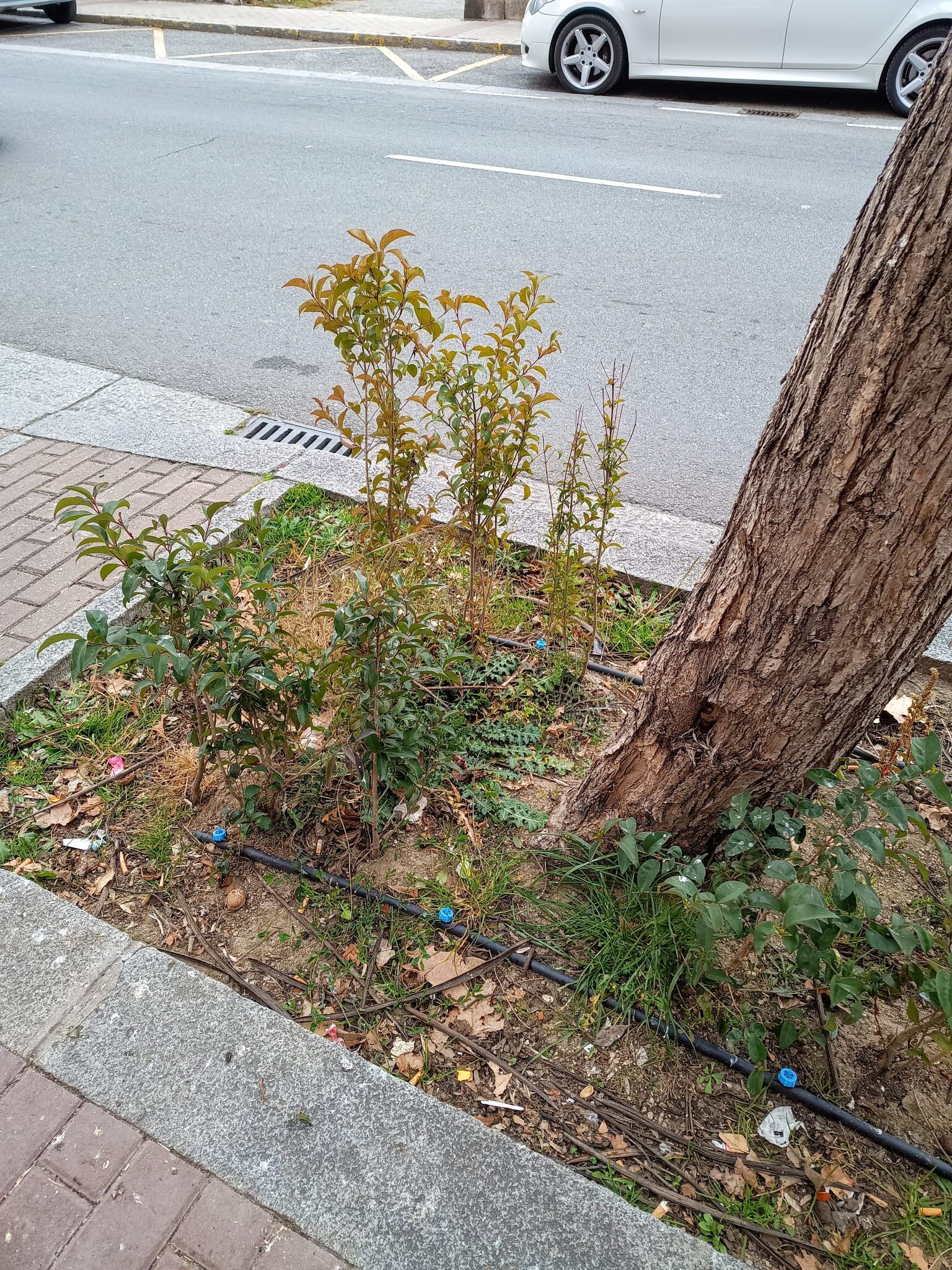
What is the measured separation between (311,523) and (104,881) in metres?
1.76

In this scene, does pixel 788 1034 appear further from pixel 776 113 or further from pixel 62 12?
pixel 62 12

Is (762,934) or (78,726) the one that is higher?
(762,934)

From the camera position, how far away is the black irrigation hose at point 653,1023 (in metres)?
1.93

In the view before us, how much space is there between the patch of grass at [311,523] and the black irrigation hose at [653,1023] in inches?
55.1

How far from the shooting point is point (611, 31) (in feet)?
34.8

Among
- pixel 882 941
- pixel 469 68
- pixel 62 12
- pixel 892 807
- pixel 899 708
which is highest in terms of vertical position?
pixel 62 12

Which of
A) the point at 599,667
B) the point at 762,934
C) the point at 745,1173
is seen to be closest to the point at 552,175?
the point at 599,667

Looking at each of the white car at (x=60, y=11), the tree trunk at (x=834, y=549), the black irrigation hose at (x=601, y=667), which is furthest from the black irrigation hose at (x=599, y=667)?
the white car at (x=60, y=11)

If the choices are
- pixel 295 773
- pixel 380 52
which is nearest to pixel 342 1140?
pixel 295 773

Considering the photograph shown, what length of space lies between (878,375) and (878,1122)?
161 centimetres

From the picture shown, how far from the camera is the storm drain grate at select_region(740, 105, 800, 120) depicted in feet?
33.8

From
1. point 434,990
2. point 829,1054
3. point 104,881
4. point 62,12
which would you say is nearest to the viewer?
point 829,1054

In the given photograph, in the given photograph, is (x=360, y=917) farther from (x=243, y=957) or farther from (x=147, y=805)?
(x=147, y=805)

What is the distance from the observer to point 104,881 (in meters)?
2.48
